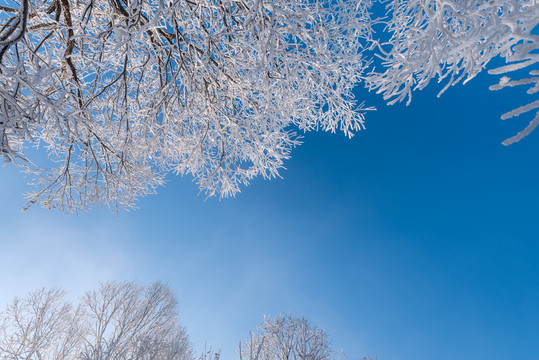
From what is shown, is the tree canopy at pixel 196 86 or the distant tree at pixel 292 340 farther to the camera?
the distant tree at pixel 292 340

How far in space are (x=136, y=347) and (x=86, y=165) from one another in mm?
9706

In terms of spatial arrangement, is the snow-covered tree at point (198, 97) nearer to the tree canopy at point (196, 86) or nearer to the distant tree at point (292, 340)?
the tree canopy at point (196, 86)

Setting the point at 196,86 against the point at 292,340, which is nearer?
the point at 196,86

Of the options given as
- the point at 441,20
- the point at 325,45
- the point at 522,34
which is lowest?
the point at 522,34

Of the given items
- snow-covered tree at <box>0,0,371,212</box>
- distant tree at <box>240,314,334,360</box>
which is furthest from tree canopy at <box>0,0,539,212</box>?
distant tree at <box>240,314,334,360</box>

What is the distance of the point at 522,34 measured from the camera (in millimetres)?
1141

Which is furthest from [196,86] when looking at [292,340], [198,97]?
[292,340]

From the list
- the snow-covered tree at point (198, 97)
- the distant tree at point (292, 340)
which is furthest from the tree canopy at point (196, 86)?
the distant tree at point (292, 340)

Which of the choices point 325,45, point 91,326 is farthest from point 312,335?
point 325,45

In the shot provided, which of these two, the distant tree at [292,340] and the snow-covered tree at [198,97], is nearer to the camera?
the snow-covered tree at [198,97]

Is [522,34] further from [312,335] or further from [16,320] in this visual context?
[16,320]

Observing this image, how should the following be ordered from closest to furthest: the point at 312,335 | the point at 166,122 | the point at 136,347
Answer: the point at 166,122 < the point at 136,347 < the point at 312,335

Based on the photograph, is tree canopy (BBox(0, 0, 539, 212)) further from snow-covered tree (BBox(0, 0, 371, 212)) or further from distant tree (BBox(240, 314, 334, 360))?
distant tree (BBox(240, 314, 334, 360))

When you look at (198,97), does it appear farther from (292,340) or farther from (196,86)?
(292,340)
